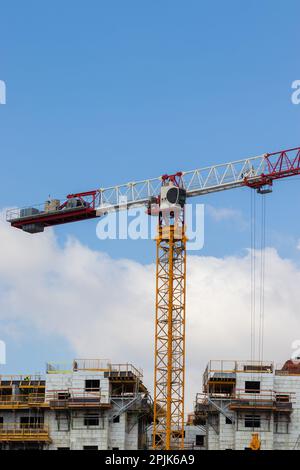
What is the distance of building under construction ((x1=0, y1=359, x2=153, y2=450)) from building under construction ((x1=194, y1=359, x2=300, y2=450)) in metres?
10.7

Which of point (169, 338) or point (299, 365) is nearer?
point (169, 338)

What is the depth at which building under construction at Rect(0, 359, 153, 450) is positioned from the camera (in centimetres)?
14775

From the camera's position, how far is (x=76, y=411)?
14875 centimetres

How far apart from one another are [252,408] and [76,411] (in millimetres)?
25419

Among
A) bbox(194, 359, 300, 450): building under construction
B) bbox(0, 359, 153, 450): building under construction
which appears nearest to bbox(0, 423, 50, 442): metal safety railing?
bbox(0, 359, 153, 450): building under construction

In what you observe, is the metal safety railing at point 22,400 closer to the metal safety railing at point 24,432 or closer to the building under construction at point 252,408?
the metal safety railing at point 24,432

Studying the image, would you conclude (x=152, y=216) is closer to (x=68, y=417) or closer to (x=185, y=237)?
(x=185, y=237)

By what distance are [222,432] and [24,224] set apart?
48.5m

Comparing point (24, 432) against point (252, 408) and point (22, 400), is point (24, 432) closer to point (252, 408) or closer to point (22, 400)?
point (22, 400)

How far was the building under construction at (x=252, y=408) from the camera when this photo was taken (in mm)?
145375

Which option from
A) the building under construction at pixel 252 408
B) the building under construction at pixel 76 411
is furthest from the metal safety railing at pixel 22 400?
the building under construction at pixel 252 408

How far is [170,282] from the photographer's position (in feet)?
516

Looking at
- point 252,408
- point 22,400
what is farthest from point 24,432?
point 252,408
